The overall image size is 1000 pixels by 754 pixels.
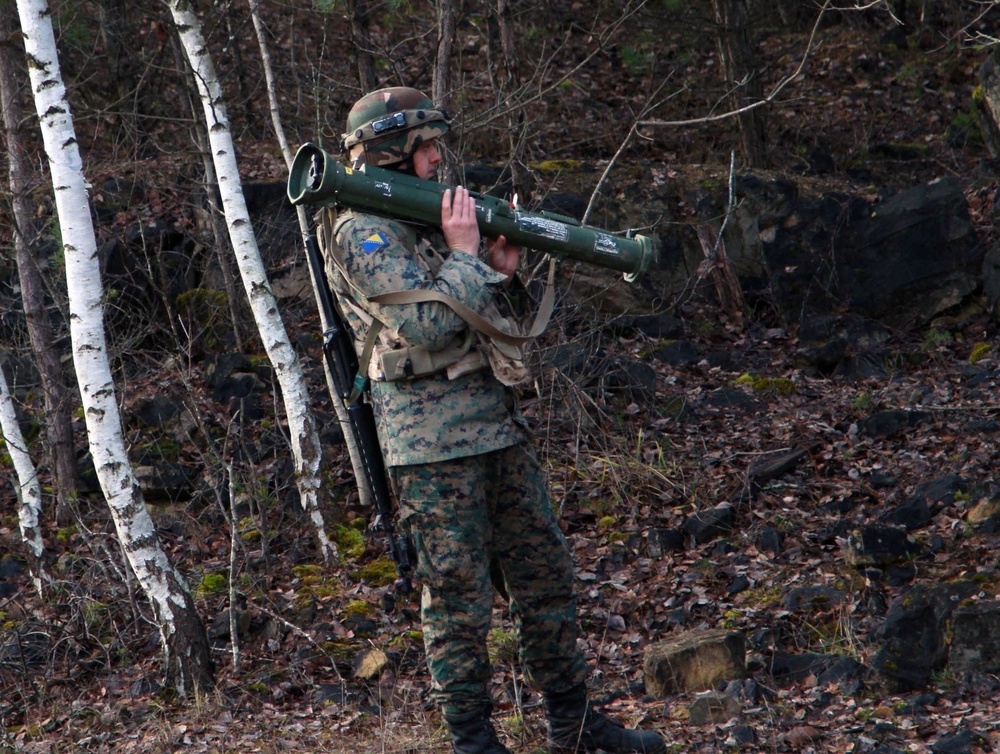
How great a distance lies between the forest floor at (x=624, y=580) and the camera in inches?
180

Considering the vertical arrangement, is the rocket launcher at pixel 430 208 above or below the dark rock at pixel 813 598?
above

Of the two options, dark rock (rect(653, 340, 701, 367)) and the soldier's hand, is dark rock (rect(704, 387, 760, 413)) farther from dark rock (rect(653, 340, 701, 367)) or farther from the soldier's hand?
the soldier's hand

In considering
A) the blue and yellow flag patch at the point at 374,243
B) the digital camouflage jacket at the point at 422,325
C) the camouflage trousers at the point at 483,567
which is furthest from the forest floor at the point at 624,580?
the blue and yellow flag patch at the point at 374,243

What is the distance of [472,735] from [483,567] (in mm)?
564

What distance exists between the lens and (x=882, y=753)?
3.81 metres

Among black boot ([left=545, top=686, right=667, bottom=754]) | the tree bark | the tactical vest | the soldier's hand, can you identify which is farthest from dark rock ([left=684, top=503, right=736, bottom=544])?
the tree bark

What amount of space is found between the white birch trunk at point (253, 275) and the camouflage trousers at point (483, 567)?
361cm

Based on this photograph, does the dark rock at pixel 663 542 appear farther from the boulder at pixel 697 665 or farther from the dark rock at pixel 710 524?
the boulder at pixel 697 665

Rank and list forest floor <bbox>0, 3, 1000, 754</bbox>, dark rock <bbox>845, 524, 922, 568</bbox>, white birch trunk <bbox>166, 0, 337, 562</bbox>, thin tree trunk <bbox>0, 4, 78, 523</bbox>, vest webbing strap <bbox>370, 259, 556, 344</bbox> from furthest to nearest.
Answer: thin tree trunk <bbox>0, 4, 78, 523</bbox>, white birch trunk <bbox>166, 0, 337, 562</bbox>, dark rock <bbox>845, 524, 922, 568</bbox>, forest floor <bbox>0, 3, 1000, 754</bbox>, vest webbing strap <bbox>370, 259, 556, 344</bbox>

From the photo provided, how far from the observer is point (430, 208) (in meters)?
3.63

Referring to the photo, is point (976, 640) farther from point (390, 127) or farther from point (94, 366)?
point (94, 366)

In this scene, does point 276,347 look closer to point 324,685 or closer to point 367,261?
point 324,685

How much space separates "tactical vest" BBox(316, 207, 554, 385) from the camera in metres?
3.56

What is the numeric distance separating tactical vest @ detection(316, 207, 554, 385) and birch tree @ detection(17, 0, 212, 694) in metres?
2.37
